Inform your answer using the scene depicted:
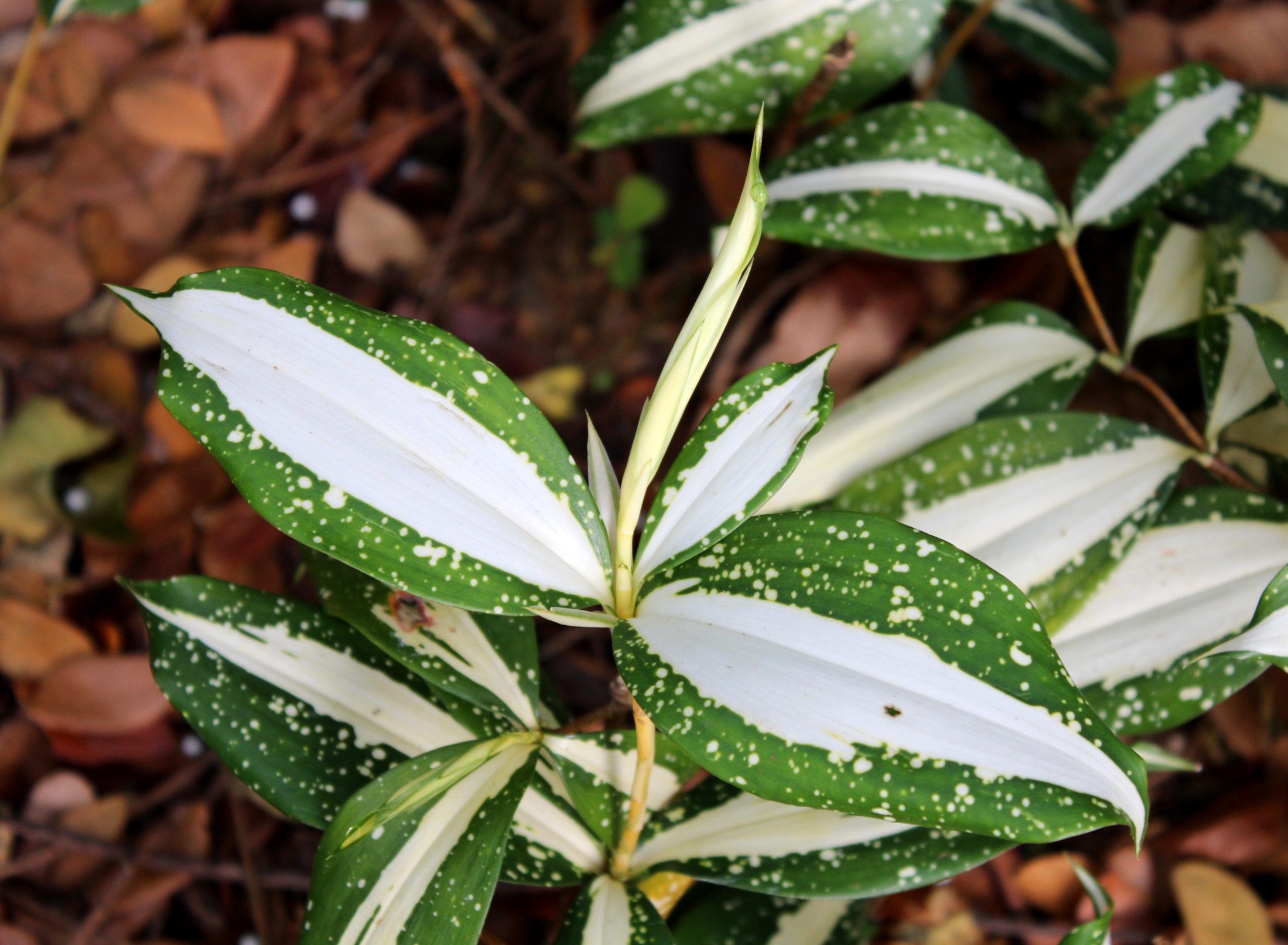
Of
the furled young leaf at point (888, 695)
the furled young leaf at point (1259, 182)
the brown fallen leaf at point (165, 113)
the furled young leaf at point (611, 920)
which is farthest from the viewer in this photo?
the brown fallen leaf at point (165, 113)

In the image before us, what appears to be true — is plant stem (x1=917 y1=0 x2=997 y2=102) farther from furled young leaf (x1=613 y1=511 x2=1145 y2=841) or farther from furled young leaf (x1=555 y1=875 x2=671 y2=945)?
furled young leaf (x1=555 y1=875 x2=671 y2=945)

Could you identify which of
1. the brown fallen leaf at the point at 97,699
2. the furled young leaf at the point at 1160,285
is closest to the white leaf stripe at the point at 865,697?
the furled young leaf at the point at 1160,285

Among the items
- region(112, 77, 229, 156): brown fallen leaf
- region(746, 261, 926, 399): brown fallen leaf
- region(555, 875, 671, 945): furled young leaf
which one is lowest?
region(555, 875, 671, 945): furled young leaf

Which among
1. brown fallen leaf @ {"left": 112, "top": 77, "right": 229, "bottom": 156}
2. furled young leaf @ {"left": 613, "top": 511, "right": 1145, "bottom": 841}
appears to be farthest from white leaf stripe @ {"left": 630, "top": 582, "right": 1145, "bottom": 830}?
brown fallen leaf @ {"left": 112, "top": 77, "right": 229, "bottom": 156}

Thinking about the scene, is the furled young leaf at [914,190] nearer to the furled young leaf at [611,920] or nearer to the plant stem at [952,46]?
the plant stem at [952,46]

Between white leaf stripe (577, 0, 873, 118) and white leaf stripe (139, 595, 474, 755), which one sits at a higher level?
white leaf stripe (577, 0, 873, 118)

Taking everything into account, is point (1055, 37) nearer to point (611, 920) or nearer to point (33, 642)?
point (611, 920)

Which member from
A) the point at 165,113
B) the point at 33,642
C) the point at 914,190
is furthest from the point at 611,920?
the point at 165,113

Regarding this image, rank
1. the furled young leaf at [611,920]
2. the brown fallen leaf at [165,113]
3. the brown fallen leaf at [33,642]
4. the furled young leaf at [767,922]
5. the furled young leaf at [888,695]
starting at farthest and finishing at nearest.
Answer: the brown fallen leaf at [165,113], the brown fallen leaf at [33,642], the furled young leaf at [767,922], the furled young leaf at [611,920], the furled young leaf at [888,695]
